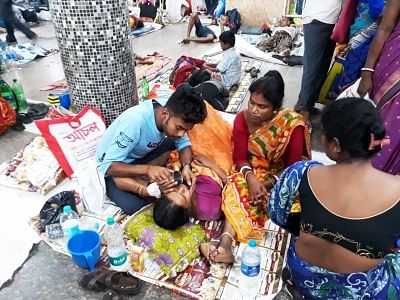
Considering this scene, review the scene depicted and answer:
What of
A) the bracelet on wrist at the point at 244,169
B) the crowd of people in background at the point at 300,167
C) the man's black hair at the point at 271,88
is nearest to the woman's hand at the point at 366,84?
the crowd of people in background at the point at 300,167

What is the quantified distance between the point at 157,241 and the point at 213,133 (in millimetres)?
1005

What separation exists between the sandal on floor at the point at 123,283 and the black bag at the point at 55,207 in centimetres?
57

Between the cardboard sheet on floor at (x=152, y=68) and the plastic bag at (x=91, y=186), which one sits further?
the cardboard sheet on floor at (x=152, y=68)

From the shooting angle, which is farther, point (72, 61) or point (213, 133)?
point (72, 61)

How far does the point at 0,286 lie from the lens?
72.0 inches

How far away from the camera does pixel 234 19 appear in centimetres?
725

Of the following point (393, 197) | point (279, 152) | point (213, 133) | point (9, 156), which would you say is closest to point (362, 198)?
point (393, 197)

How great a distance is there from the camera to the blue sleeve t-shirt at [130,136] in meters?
2.17

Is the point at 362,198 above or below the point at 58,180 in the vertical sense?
above

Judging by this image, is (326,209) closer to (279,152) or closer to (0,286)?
(279,152)

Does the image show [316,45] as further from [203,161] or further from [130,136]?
[130,136]

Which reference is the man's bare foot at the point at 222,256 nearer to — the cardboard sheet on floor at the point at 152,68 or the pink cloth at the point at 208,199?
the pink cloth at the point at 208,199

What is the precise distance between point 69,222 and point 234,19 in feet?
20.3

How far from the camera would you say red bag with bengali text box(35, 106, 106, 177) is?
2609 millimetres
